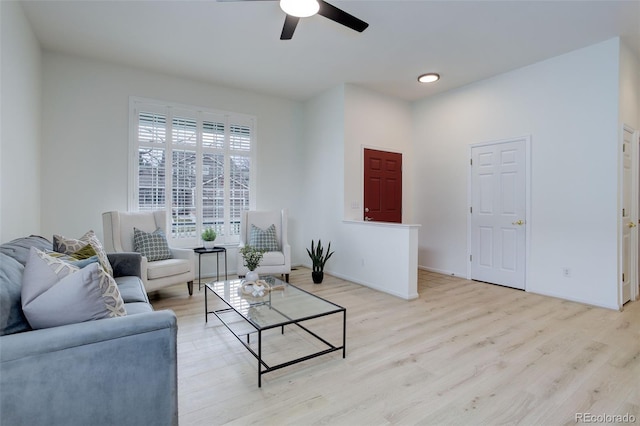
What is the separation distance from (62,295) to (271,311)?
1.33 meters

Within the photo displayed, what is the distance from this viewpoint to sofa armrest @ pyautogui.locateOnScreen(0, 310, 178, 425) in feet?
3.69

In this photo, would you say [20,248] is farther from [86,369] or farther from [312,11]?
[312,11]

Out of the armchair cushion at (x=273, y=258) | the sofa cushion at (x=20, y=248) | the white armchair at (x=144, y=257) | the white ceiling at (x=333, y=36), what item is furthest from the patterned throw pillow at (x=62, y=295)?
the armchair cushion at (x=273, y=258)

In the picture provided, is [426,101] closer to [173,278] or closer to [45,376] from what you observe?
[173,278]

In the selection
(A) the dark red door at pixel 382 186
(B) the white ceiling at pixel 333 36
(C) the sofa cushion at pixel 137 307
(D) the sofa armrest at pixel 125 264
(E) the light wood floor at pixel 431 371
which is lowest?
(E) the light wood floor at pixel 431 371

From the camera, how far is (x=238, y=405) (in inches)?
70.5

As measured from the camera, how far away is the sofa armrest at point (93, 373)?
1124mm

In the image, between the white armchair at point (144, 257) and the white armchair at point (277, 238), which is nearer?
the white armchair at point (144, 257)

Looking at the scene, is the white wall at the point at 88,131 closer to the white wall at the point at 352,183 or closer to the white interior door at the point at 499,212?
the white wall at the point at 352,183

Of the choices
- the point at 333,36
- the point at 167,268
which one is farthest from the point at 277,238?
the point at 333,36

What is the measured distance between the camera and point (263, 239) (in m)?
4.51

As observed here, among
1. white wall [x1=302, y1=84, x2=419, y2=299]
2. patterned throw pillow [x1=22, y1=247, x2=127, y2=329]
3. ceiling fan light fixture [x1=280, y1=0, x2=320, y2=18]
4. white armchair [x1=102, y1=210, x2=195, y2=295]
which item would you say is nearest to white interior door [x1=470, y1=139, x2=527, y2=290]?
white wall [x1=302, y1=84, x2=419, y2=299]

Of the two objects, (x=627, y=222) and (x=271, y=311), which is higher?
(x=627, y=222)

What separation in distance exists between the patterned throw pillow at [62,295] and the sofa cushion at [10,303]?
0.04 meters
